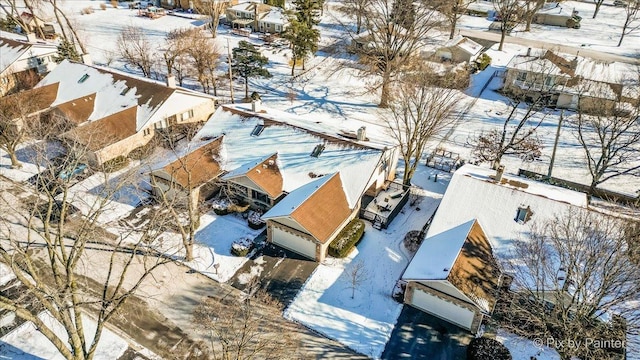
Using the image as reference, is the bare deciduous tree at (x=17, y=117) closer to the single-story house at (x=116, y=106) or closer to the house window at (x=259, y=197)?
the single-story house at (x=116, y=106)

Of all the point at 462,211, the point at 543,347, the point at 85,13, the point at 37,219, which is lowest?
the point at 543,347

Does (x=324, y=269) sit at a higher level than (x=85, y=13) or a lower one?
lower

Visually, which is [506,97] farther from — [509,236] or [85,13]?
[85,13]

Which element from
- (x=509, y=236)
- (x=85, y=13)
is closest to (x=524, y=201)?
(x=509, y=236)

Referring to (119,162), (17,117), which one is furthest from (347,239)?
(17,117)

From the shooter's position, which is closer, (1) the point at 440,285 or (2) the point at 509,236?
(1) the point at 440,285

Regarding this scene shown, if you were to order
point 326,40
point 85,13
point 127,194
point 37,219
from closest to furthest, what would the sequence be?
point 37,219 → point 127,194 → point 326,40 → point 85,13

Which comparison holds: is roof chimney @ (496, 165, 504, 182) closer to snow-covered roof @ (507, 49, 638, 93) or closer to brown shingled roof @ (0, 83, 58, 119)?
snow-covered roof @ (507, 49, 638, 93)
